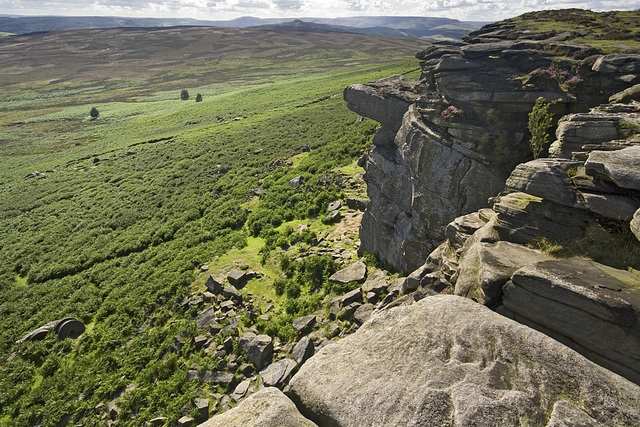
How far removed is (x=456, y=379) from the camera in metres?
8.98

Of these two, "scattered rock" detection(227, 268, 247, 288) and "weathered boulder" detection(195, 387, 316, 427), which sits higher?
"weathered boulder" detection(195, 387, 316, 427)

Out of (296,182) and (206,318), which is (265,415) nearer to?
(206,318)

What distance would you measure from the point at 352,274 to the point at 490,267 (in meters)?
12.1

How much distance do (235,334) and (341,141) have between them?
3442 cm

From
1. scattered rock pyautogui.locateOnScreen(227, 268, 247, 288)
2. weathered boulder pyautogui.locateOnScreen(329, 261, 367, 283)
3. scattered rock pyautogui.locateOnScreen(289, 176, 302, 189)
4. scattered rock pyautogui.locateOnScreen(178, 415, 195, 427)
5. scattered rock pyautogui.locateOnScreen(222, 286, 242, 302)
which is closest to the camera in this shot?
scattered rock pyautogui.locateOnScreen(178, 415, 195, 427)

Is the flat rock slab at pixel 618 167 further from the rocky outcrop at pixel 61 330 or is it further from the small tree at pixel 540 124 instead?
the rocky outcrop at pixel 61 330

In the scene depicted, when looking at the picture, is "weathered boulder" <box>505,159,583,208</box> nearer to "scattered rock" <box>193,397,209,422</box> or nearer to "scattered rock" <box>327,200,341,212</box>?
"scattered rock" <box>193,397,209,422</box>

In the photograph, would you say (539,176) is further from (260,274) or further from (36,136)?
(36,136)

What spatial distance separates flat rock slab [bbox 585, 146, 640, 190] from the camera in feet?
35.2

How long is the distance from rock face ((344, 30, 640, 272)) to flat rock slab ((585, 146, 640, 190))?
9.99ft

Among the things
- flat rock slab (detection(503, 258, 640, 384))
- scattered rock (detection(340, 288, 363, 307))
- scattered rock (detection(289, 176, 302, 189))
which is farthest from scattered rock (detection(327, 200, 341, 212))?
flat rock slab (detection(503, 258, 640, 384))

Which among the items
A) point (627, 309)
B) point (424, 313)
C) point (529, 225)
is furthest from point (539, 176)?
point (424, 313)

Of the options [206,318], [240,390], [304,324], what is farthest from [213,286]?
[240,390]

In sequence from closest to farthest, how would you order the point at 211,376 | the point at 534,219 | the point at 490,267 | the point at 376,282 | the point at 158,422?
the point at 490,267
the point at 534,219
the point at 158,422
the point at 211,376
the point at 376,282
